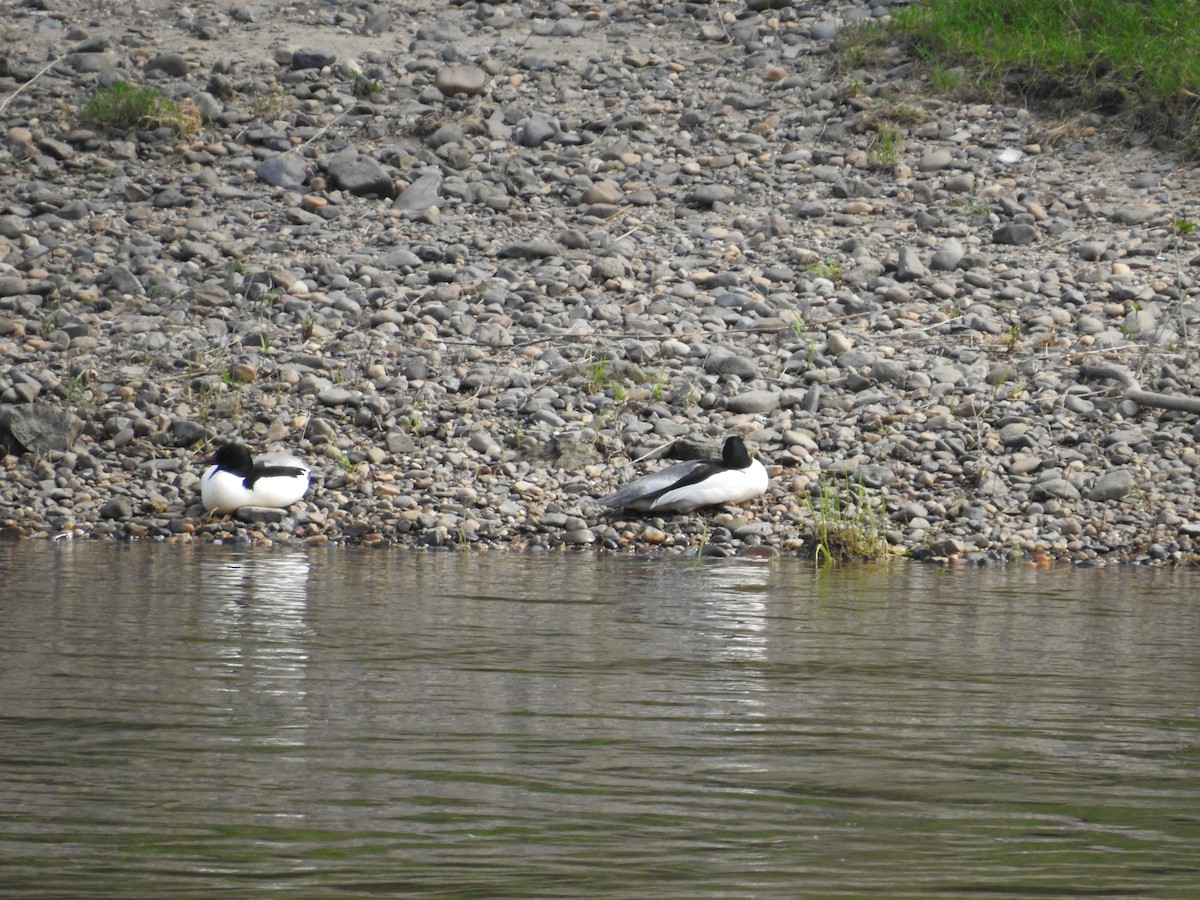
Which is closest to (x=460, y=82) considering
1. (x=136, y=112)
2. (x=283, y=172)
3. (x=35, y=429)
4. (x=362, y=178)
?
(x=362, y=178)

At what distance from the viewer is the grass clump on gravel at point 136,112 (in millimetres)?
13992

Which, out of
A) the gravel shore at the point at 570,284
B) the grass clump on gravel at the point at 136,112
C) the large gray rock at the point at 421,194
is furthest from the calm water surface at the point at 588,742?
the grass clump on gravel at the point at 136,112

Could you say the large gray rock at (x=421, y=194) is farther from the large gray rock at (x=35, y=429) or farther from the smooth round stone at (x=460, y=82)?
the large gray rock at (x=35, y=429)

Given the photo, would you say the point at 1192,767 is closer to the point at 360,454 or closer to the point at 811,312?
the point at 360,454

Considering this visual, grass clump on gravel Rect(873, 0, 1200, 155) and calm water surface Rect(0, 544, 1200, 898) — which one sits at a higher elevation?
grass clump on gravel Rect(873, 0, 1200, 155)

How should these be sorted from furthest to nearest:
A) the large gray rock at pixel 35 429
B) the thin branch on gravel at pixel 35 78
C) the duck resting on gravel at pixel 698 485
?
the thin branch on gravel at pixel 35 78 < the large gray rock at pixel 35 429 < the duck resting on gravel at pixel 698 485

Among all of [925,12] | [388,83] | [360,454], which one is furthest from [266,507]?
[925,12]

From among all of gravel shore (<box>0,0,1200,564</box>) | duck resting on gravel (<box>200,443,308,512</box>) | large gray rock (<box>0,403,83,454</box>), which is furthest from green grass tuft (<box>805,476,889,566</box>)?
large gray rock (<box>0,403,83,454</box>)

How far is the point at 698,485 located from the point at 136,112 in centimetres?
795

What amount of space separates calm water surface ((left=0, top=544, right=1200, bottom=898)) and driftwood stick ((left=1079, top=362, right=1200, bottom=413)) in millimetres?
3353

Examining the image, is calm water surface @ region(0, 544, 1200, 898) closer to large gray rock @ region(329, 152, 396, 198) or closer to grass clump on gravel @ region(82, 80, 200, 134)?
large gray rock @ region(329, 152, 396, 198)

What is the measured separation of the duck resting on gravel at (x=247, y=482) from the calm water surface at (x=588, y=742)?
2113 mm

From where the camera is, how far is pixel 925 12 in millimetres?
15320

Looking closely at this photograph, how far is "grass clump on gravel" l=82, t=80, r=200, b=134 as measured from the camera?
45.9 feet
